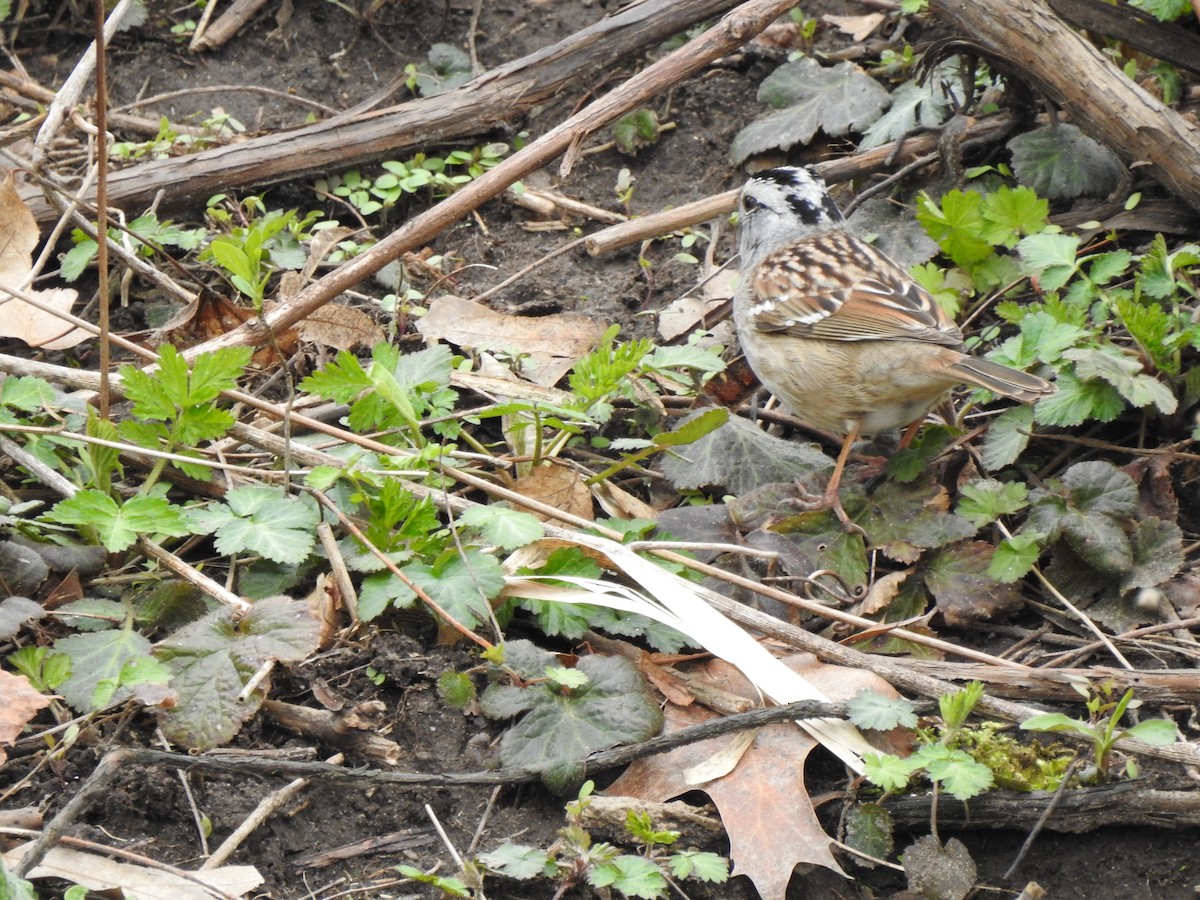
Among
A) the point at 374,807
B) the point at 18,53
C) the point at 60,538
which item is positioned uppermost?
the point at 18,53

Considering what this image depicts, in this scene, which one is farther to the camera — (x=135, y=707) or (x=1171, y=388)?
(x=1171, y=388)

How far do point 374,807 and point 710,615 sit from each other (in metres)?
0.95

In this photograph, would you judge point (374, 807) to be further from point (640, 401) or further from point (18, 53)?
point (18, 53)

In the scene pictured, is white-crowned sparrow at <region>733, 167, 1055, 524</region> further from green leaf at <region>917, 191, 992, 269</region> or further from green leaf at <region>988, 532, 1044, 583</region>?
green leaf at <region>988, 532, 1044, 583</region>

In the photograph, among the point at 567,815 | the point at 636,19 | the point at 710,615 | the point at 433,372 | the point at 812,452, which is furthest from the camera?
the point at 636,19

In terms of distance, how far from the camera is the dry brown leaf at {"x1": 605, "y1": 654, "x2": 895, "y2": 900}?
Result: 2.85 metres

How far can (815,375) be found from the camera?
4070 millimetres

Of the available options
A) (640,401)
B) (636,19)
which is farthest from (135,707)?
(636,19)

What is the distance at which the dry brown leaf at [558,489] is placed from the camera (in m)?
3.82

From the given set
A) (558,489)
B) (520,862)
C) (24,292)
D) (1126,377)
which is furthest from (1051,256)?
(24,292)

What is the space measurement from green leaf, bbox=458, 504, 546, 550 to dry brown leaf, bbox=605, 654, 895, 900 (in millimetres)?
567

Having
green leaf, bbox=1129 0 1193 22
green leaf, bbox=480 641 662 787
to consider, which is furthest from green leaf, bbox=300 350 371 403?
green leaf, bbox=1129 0 1193 22

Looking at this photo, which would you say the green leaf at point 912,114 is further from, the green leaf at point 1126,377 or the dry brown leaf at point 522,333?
the green leaf at point 1126,377

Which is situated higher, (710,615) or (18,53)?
(18,53)
